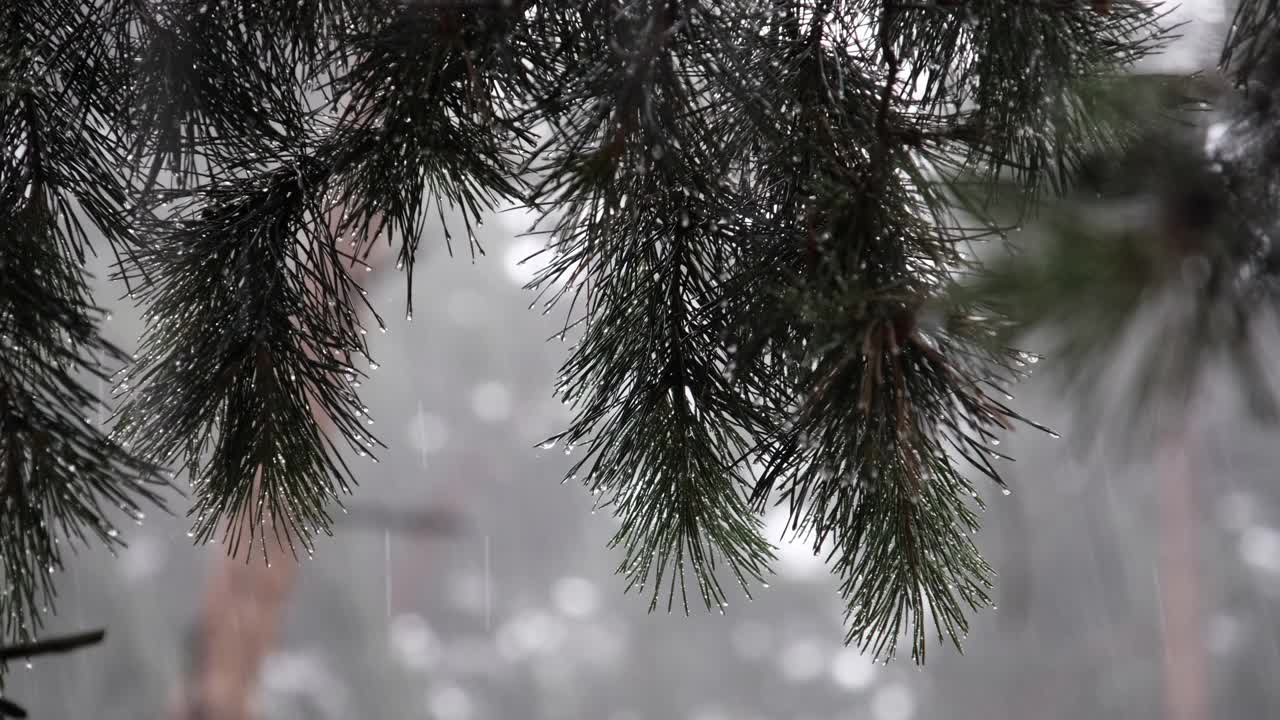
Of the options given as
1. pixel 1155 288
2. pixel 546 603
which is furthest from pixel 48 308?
pixel 546 603

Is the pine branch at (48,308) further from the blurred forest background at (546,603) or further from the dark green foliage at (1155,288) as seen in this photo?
the blurred forest background at (546,603)

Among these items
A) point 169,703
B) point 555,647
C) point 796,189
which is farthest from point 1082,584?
point 796,189

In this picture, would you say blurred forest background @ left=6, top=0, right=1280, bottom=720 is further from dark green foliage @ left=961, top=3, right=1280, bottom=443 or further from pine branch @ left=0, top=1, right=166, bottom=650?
dark green foliage @ left=961, top=3, right=1280, bottom=443

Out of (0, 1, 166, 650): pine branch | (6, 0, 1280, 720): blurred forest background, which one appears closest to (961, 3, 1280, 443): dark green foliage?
(0, 1, 166, 650): pine branch

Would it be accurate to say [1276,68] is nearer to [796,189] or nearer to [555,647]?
[796,189]

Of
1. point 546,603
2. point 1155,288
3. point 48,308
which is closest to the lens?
point 1155,288

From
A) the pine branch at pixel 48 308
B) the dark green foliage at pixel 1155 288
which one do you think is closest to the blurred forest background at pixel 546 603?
the pine branch at pixel 48 308

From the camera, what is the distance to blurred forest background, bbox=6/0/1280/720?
275 inches

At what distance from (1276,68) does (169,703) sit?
6.92 metres

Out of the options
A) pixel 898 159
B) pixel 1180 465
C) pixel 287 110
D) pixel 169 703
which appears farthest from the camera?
pixel 169 703

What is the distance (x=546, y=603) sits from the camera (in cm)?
879

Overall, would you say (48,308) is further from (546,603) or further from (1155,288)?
(546,603)

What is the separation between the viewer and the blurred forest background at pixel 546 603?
22.9 feet

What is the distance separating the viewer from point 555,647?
852 centimetres
